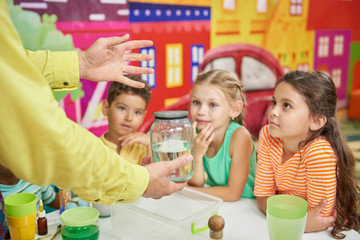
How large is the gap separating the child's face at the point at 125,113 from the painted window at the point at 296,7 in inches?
115

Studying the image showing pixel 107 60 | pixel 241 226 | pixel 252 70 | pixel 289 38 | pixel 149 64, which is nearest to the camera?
pixel 241 226

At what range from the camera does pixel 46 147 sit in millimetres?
811

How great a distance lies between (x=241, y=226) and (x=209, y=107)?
67cm

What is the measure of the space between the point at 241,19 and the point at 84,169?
3190 mm

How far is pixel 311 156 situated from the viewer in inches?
52.7

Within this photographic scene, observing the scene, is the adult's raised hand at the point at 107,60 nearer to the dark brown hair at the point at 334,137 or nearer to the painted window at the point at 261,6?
the dark brown hair at the point at 334,137

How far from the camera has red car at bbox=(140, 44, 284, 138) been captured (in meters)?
3.63

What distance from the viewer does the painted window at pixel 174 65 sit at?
3.09 metres

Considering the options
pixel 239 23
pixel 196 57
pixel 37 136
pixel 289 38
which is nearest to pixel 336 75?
pixel 289 38

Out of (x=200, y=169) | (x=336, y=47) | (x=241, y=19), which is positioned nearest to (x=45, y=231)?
(x=200, y=169)

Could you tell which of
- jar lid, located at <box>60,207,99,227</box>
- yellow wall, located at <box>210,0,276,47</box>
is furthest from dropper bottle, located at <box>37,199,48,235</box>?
yellow wall, located at <box>210,0,276,47</box>

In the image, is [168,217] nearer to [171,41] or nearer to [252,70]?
[171,41]

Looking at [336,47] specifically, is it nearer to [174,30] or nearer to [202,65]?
[202,65]

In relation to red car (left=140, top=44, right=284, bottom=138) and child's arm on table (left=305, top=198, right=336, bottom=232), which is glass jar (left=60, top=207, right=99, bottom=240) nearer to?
child's arm on table (left=305, top=198, right=336, bottom=232)
